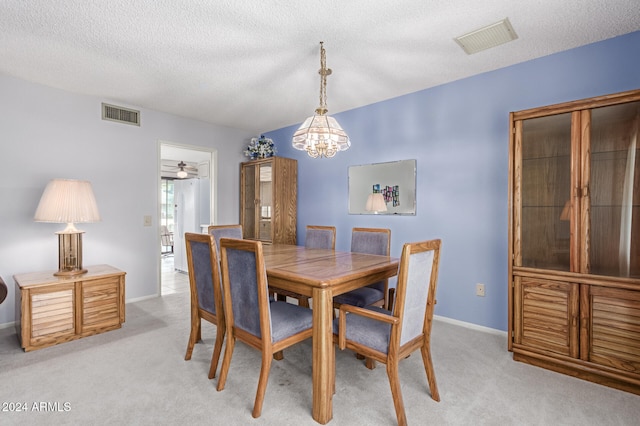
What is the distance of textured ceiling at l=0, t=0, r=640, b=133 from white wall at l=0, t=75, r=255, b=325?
309mm

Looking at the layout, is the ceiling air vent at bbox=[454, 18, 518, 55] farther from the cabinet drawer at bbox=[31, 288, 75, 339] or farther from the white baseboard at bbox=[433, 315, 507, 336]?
the cabinet drawer at bbox=[31, 288, 75, 339]

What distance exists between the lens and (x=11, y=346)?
262 centimetres

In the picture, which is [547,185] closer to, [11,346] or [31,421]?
[31,421]

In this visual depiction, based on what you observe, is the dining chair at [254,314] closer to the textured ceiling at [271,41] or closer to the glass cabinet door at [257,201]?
the textured ceiling at [271,41]

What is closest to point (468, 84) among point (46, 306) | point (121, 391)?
point (121, 391)

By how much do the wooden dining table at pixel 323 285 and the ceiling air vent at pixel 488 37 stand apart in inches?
70.6

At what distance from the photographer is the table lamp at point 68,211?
275 cm

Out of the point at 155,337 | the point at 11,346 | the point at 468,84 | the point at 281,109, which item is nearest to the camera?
the point at 11,346

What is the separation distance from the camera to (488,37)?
7.72 ft

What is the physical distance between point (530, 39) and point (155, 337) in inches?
158

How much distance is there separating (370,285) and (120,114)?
3.57 metres

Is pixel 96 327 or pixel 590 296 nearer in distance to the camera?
pixel 590 296

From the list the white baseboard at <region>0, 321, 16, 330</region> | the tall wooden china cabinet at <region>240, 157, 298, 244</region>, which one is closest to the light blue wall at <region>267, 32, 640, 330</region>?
the tall wooden china cabinet at <region>240, 157, 298, 244</region>

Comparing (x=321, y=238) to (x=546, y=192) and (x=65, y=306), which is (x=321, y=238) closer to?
(x=546, y=192)
